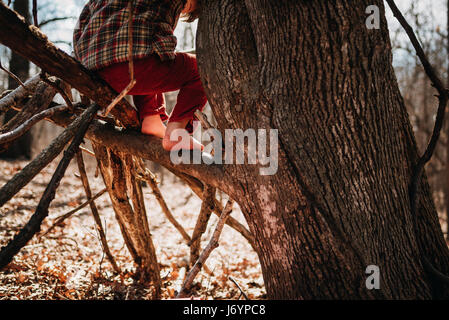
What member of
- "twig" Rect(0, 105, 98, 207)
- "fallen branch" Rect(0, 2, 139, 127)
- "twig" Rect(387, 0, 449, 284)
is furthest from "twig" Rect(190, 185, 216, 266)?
"twig" Rect(387, 0, 449, 284)

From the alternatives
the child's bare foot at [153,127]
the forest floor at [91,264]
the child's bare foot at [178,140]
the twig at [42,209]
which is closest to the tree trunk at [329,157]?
the child's bare foot at [178,140]

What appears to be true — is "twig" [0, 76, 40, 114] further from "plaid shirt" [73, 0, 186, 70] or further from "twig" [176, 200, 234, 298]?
"twig" [176, 200, 234, 298]

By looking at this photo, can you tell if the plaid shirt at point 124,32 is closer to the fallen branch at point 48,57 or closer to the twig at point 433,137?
the fallen branch at point 48,57

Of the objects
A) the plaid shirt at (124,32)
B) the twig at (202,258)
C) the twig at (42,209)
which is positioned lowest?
the twig at (202,258)

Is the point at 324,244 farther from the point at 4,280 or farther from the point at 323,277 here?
the point at 4,280

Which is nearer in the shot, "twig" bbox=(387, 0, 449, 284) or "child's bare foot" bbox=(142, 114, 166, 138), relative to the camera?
"twig" bbox=(387, 0, 449, 284)

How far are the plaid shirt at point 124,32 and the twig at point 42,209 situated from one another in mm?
359

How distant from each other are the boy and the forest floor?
1387mm

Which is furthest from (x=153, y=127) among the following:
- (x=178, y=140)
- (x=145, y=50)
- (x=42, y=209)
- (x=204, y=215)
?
(x=204, y=215)

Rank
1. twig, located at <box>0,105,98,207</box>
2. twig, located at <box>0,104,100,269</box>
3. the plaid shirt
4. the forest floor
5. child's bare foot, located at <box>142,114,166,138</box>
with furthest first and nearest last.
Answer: the forest floor → child's bare foot, located at <box>142,114,166,138</box> → the plaid shirt → twig, located at <box>0,105,98,207</box> → twig, located at <box>0,104,100,269</box>

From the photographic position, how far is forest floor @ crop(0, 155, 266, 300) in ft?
9.71

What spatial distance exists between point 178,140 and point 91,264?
2888mm

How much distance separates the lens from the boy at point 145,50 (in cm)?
167

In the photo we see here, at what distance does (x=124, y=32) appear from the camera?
165 centimetres
